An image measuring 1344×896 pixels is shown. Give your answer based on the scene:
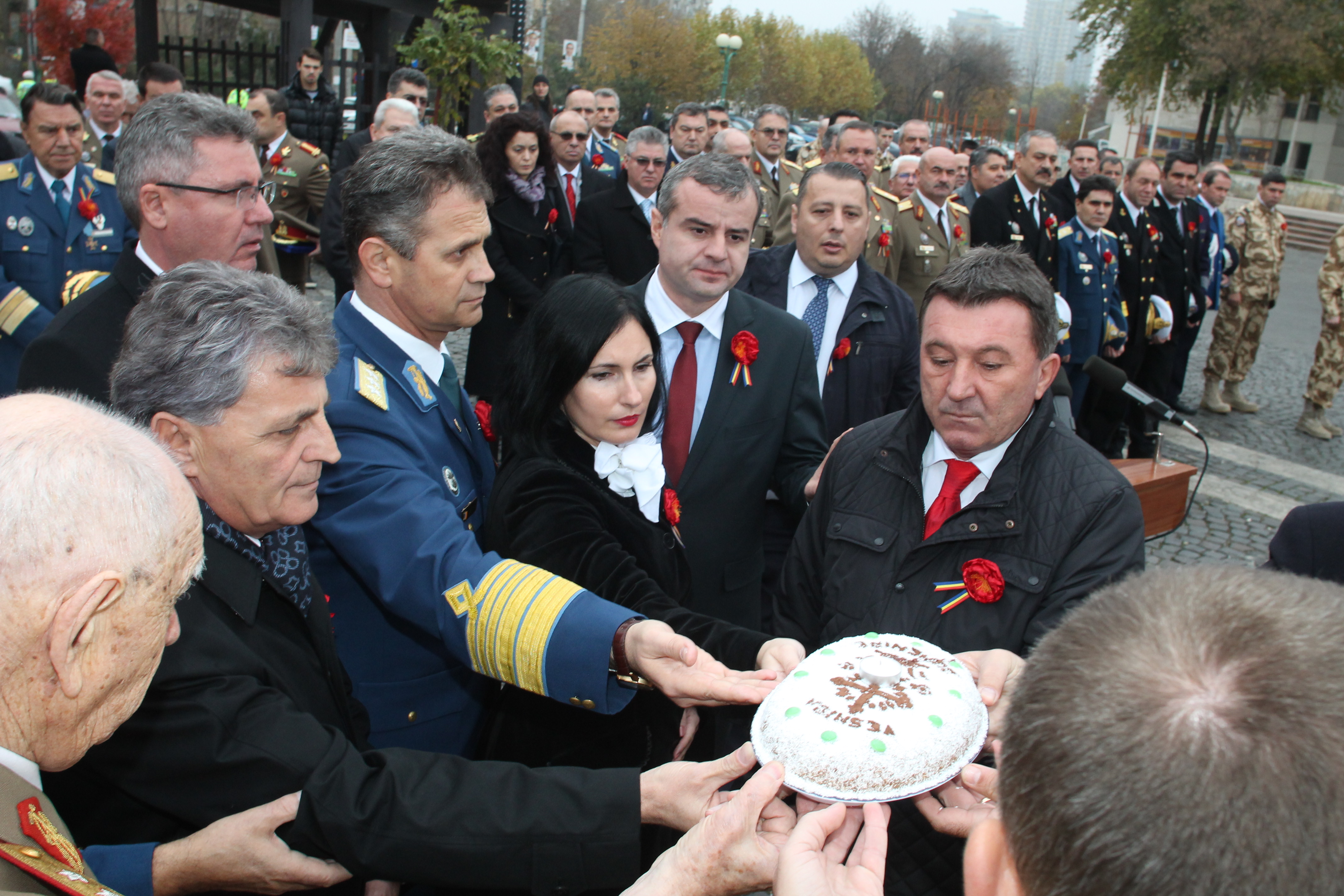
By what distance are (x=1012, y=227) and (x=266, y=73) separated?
14404 millimetres

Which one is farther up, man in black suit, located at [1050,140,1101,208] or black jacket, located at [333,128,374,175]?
man in black suit, located at [1050,140,1101,208]

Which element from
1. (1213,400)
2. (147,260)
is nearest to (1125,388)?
(147,260)

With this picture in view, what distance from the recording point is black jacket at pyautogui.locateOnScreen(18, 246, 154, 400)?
2547 mm

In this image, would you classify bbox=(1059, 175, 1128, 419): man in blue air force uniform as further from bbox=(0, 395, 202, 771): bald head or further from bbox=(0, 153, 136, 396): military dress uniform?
bbox=(0, 395, 202, 771): bald head

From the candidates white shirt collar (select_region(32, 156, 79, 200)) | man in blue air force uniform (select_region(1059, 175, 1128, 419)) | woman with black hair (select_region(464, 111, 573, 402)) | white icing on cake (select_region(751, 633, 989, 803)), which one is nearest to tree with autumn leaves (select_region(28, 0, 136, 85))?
white shirt collar (select_region(32, 156, 79, 200))

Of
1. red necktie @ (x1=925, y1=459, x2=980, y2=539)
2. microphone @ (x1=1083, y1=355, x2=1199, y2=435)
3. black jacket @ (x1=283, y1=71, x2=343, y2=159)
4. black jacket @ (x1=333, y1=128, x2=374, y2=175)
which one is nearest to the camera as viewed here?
red necktie @ (x1=925, y1=459, x2=980, y2=539)

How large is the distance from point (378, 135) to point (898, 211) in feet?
12.9

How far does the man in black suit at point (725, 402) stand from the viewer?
3.30m

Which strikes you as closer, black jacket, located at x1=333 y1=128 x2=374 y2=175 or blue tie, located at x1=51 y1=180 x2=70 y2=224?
blue tie, located at x1=51 y1=180 x2=70 y2=224

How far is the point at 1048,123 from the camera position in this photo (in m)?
92.2

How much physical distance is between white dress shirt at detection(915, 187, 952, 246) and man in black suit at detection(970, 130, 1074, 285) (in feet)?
1.85

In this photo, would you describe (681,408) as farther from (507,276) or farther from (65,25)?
(65,25)

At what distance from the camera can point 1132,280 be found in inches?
324

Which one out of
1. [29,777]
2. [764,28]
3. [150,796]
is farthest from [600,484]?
[764,28]
